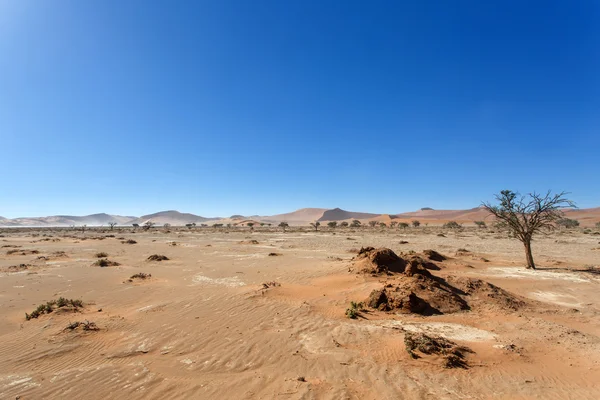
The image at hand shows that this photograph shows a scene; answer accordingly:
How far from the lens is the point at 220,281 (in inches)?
522

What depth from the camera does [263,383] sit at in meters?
5.00

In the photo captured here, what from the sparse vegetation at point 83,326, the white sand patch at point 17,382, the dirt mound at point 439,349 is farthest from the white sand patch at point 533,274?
the white sand patch at point 17,382

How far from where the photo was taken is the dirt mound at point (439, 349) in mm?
5691

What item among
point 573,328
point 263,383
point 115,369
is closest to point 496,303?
point 573,328

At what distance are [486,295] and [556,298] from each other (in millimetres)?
3106

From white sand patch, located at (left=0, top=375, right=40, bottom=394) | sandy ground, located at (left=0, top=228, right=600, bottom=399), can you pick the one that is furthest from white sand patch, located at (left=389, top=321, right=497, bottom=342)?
white sand patch, located at (left=0, top=375, right=40, bottom=394)

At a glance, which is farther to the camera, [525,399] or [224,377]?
[224,377]

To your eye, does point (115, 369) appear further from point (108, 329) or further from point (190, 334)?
point (108, 329)

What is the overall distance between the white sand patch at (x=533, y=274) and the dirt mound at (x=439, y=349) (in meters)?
10.3

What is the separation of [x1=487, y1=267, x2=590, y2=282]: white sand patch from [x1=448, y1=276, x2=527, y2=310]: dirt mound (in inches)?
182

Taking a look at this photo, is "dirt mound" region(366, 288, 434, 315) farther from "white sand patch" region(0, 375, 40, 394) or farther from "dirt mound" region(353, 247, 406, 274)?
"white sand patch" region(0, 375, 40, 394)

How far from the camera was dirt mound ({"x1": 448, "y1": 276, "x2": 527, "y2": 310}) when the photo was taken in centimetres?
965

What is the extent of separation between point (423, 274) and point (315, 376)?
7.83 m

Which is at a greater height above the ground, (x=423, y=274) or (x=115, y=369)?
(x=423, y=274)
